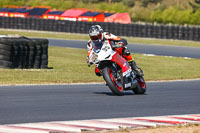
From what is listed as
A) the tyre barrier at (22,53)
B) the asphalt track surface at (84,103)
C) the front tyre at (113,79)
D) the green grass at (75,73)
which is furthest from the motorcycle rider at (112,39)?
the tyre barrier at (22,53)

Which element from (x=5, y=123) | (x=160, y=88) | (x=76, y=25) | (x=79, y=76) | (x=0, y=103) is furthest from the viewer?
(x=76, y=25)

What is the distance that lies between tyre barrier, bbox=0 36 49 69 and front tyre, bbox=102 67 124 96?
6491mm

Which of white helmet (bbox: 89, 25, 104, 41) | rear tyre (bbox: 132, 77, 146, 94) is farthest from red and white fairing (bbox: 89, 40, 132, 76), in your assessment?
rear tyre (bbox: 132, 77, 146, 94)

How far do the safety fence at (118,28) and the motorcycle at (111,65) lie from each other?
104 feet

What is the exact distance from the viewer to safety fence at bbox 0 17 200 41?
44031 mm

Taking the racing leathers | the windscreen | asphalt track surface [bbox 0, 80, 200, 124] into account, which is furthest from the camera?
the racing leathers

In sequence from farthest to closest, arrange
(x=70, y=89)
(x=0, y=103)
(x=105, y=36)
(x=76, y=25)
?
(x=76, y=25) < (x=70, y=89) < (x=105, y=36) < (x=0, y=103)

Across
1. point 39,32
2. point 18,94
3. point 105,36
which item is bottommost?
point 39,32

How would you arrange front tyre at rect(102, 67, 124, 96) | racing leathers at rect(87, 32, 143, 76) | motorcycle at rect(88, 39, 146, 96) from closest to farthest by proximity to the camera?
front tyre at rect(102, 67, 124, 96) → motorcycle at rect(88, 39, 146, 96) → racing leathers at rect(87, 32, 143, 76)

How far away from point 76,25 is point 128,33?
5612mm

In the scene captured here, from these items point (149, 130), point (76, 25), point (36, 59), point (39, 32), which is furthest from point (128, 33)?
point (149, 130)

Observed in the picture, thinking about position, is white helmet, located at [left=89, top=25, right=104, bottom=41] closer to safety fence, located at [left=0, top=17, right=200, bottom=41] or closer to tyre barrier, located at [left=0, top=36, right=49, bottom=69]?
tyre barrier, located at [left=0, top=36, right=49, bottom=69]

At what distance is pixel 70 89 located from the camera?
13.5 metres

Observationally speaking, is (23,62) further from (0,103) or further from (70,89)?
(0,103)
